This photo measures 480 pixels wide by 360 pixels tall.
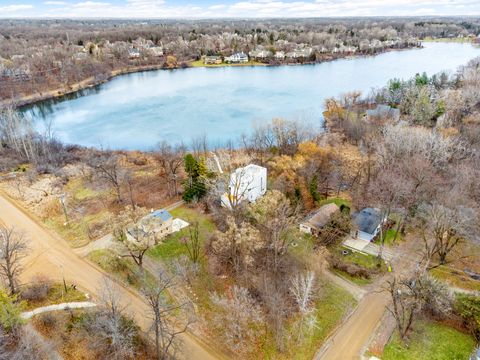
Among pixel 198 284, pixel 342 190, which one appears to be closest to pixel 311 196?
pixel 342 190

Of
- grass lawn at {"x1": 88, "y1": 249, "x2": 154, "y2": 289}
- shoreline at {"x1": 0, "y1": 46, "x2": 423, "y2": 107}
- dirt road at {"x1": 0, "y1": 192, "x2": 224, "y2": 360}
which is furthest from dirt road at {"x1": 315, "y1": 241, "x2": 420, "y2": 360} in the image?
shoreline at {"x1": 0, "y1": 46, "x2": 423, "y2": 107}

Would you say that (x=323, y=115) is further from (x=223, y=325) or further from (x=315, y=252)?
(x=223, y=325)

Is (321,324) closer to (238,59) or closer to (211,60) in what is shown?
(211,60)

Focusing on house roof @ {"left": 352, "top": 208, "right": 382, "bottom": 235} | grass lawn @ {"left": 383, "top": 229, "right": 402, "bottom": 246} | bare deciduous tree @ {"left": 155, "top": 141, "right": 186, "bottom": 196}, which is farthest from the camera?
bare deciduous tree @ {"left": 155, "top": 141, "right": 186, "bottom": 196}

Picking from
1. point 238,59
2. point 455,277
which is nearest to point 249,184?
point 455,277

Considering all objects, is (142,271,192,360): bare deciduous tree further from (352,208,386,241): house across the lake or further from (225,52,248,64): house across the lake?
(225,52,248,64): house across the lake
